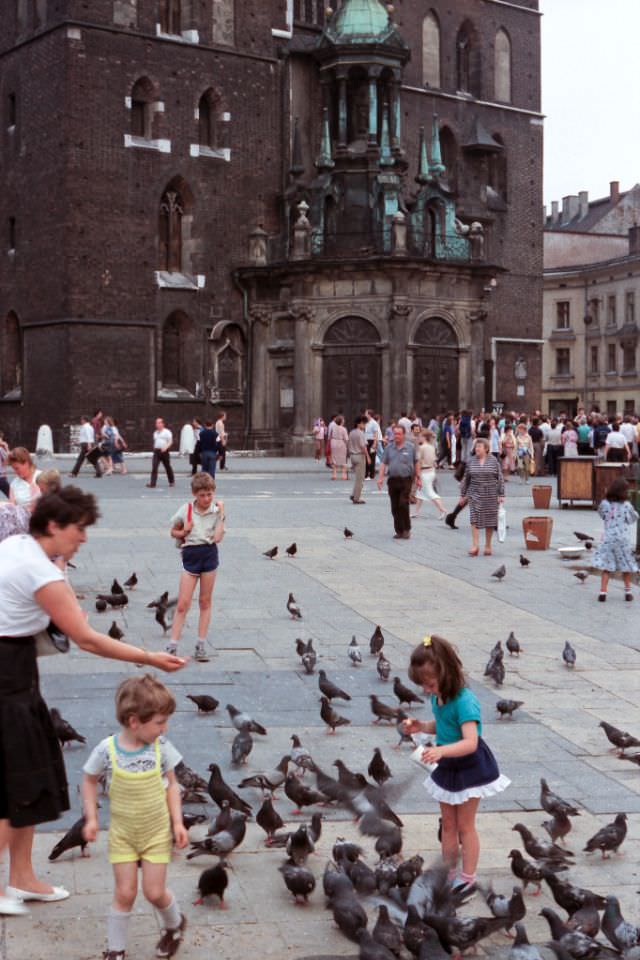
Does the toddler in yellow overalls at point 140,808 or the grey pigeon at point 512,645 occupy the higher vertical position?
the toddler in yellow overalls at point 140,808

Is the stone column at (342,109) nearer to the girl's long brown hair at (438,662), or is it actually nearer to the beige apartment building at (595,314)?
the beige apartment building at (595,314)

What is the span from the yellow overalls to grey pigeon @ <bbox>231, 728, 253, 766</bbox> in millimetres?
2714

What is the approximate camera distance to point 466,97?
180ft

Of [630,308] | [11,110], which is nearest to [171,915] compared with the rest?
[11,110]

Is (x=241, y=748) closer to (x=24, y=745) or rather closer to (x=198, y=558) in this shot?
(x=24, y=745)

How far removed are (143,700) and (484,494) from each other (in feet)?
47.4

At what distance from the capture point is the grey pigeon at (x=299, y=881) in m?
6.16

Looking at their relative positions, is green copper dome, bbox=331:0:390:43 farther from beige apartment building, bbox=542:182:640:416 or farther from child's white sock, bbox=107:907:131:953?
child's white sock, bbox=107:907:131:953

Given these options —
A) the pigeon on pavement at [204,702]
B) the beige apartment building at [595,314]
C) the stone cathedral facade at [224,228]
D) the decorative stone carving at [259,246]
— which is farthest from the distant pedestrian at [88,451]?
the beige apartment building at [595,314]

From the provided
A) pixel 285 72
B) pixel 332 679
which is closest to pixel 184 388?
pixel 285 72

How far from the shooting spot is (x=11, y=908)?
239 inches

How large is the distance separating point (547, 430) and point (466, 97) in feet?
66.6

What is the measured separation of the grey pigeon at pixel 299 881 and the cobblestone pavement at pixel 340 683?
0.28 ft

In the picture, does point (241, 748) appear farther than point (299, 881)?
Yes
